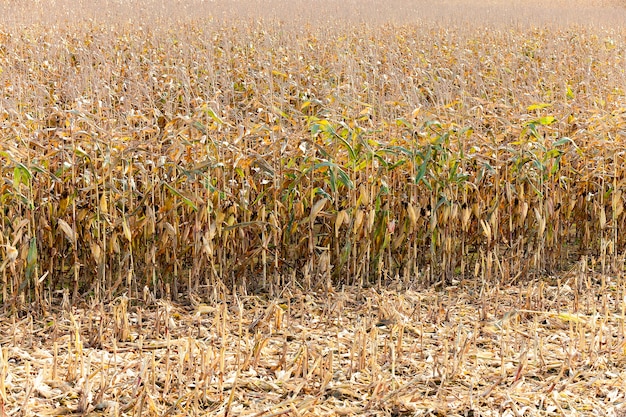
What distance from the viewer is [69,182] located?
3492 millimetres

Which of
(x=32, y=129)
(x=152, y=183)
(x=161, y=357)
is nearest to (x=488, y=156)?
(x=152, y=183)

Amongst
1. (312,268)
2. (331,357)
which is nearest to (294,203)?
(312,268)

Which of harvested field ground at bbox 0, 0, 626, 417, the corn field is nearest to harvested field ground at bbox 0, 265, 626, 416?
harvested field ground at bbox 0, 0, 626, 417

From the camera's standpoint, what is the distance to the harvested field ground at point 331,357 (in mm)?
2504

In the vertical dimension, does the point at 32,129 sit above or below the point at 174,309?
above

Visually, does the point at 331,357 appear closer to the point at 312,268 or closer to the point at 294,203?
the point at 312,268

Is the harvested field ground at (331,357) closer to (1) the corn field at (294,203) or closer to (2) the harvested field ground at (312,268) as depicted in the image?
(2) the harvested field ground at (312,268)

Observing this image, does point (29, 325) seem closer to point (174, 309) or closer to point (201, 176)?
point (174, 309)

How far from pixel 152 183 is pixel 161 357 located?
844mm

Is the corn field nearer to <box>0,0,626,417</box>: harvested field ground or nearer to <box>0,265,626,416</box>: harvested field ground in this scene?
<box>0,0,626,417</box>: harvested field ground

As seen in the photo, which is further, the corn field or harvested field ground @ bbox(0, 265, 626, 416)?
the corn field

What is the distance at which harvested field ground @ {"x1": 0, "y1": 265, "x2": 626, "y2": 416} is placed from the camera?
2.50 metres

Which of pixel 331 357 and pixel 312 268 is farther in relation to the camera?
pixel 312 268

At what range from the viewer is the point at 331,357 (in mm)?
2645
